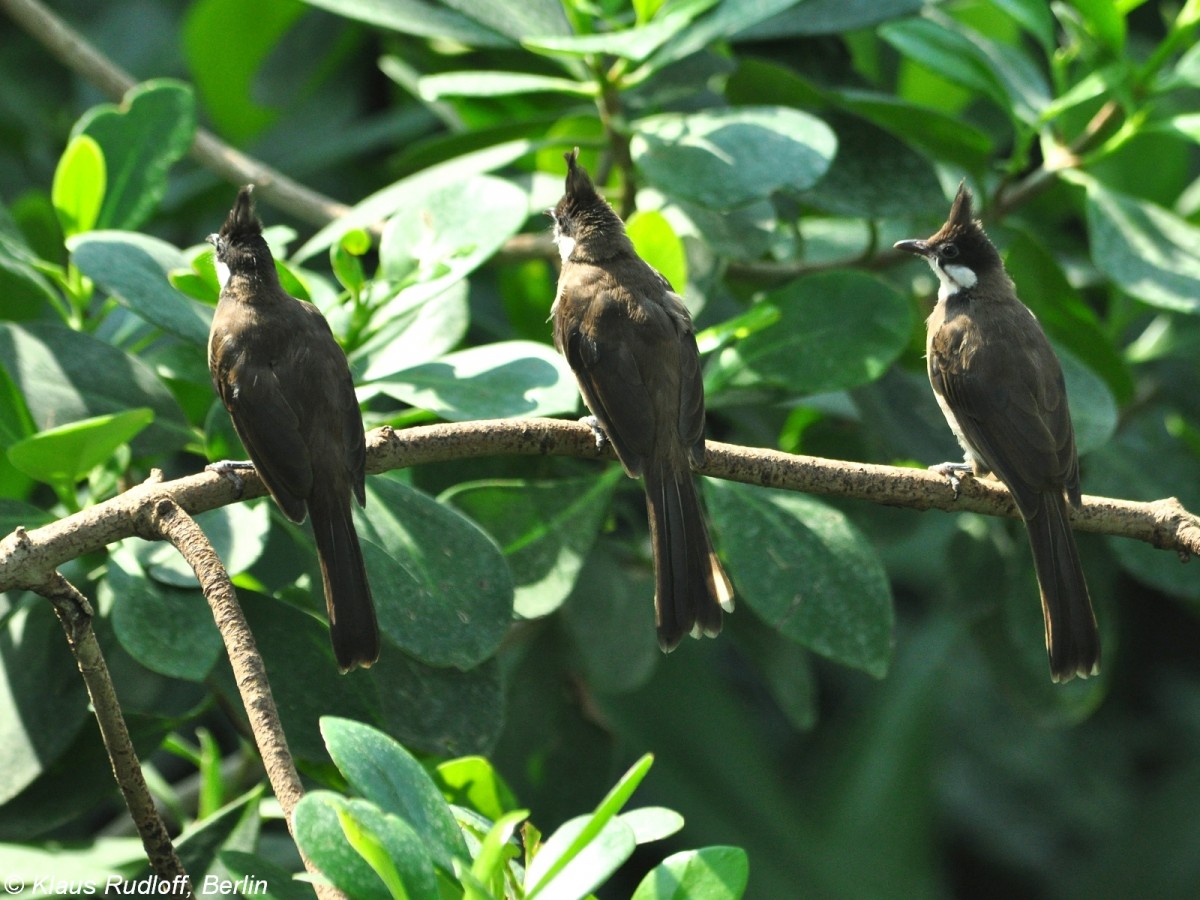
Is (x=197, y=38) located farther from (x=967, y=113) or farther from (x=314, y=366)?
(x=967, y=113)

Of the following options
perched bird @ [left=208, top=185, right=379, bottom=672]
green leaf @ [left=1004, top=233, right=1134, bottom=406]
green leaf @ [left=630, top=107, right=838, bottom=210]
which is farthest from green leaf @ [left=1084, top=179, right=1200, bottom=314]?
perched bird @ [left=208, top=185, right=379, bottom=672]

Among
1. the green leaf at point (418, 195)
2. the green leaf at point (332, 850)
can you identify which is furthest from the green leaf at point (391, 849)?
the green leaf at point (418, 195)

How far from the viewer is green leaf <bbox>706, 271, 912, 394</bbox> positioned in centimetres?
229

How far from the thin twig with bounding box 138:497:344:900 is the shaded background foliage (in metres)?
0.19

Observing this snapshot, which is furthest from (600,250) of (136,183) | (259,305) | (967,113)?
(967,113)

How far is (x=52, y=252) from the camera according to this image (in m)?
2.88

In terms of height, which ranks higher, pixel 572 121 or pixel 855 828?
pixel 572 121

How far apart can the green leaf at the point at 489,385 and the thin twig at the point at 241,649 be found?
469 mm

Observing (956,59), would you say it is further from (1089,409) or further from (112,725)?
(112,725)

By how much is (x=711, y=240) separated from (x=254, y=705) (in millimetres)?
1278

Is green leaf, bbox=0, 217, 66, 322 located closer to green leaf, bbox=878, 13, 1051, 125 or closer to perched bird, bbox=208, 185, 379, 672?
perched bird, bbox=208, 185, 379, 672

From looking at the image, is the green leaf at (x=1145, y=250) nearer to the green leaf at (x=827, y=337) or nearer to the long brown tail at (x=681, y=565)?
the green leaf at (x=827, y=337)

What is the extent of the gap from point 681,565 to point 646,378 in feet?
1.25

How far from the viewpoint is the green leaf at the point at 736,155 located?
2.25 metres
